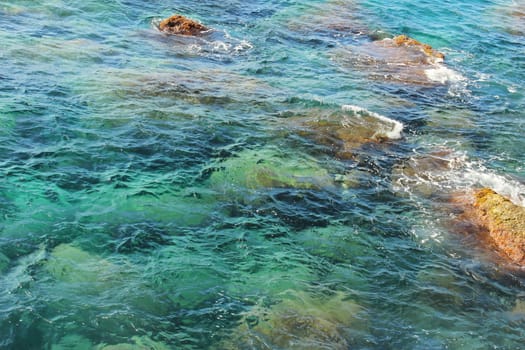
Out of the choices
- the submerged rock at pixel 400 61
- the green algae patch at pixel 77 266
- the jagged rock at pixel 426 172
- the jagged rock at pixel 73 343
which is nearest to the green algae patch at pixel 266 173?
the jagged rock at pixel 426 172

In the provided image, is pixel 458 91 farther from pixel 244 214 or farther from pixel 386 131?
pixel 244 214

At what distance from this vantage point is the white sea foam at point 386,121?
2275 centimetres

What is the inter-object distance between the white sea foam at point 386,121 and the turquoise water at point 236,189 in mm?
126

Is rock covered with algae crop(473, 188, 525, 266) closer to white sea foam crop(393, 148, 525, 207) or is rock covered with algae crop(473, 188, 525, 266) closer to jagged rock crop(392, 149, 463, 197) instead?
white sea foam crop(393, 148, 525, 207)

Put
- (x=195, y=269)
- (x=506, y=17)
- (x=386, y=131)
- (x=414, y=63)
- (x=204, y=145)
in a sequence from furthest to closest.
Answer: (x=506, y=17), (x=414, y=63), (x=386, y=131), (x=204, y=145), (x=195, y=269)

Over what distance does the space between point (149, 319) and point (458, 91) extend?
21069mm

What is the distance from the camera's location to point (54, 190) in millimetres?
17062

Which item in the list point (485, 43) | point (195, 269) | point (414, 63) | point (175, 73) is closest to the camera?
point (195, 269)

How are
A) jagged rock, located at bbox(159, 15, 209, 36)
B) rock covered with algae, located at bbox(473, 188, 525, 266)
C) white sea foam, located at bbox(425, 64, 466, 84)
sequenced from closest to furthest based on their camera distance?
rock covered with algae, located at bbox(473, 188, 525, 266), white sea foam, located at bbox(425, 64, 466, 84), jagged rock, located at bbox(159, 15, 209, 36)

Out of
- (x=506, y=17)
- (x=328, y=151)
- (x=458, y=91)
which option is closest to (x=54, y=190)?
(x=328, y=151)

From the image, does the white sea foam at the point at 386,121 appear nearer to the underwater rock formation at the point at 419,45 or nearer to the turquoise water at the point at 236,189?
the turquoise water at the point at 236,189

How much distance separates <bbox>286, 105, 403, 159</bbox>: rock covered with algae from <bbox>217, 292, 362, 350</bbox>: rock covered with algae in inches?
314

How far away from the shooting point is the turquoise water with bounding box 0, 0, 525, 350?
13.5 metres

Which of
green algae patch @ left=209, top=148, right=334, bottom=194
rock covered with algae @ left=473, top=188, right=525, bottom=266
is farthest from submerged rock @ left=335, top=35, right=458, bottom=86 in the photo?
rock covered with algae @ left=473, top=188, right=525, bottom=266
